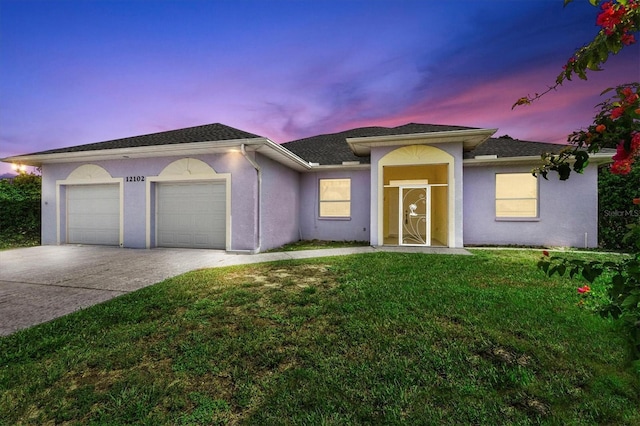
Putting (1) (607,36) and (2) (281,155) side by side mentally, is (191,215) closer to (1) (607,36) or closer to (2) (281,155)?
(2) (281,155)

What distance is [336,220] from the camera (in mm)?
11766

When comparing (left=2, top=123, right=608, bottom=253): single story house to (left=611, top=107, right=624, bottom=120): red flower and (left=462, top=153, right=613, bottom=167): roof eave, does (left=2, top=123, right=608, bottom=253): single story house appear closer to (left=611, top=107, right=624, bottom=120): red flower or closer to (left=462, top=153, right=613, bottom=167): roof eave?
(left=462, top=153, right=613, bottom=167): roof eave

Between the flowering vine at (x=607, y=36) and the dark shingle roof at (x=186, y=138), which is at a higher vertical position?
the dark shingle roof at (x=186, y=138)

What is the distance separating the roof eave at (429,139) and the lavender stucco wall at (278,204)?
3031 millimetres

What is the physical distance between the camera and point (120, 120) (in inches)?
710

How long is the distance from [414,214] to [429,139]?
2973 mm

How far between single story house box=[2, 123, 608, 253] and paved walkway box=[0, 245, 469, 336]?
3.02 ft

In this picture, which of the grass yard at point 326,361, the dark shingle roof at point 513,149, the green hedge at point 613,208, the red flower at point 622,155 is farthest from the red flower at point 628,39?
the green hedge at point 613,208

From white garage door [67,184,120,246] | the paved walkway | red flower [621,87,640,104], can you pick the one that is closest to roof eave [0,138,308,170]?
white garage door [67,184,120,246]

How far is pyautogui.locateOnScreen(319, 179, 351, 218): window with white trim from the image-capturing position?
1180cm

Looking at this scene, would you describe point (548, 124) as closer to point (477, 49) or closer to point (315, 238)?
point (477, 49)

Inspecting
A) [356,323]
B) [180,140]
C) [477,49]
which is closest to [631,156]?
[356,323]

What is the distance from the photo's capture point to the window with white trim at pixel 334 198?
1180cm

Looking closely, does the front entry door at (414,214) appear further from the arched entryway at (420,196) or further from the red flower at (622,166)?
the red flower at (622,166)
